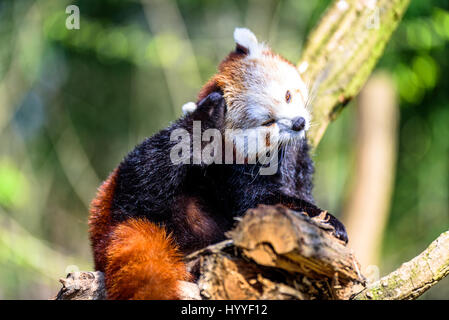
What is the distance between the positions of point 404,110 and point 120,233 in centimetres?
681

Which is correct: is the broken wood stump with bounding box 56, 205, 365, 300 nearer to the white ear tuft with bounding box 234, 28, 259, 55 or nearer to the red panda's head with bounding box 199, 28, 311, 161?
the red panda's head with bounding box 199, 28, 311, 161

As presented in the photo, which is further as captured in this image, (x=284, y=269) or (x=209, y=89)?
(x=209, y=89)

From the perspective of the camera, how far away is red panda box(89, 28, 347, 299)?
2.67m

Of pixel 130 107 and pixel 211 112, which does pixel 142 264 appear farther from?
pixel 130 107

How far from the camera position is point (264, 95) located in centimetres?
276

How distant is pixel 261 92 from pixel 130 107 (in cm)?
661

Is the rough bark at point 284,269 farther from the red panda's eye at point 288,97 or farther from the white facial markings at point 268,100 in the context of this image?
the red panda's eye at point 288,97

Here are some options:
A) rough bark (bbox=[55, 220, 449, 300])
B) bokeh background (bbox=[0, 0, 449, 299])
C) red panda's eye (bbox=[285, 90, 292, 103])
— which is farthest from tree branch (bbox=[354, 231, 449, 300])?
bokeh background (bbox=[0, 0, 449, 299])

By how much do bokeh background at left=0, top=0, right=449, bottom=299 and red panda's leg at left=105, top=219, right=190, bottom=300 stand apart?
13.8ft

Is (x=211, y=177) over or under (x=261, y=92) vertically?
under

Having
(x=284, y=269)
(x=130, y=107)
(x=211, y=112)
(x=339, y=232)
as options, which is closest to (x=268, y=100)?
(x=211, y=112)

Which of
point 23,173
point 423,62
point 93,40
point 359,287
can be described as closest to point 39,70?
point 93,40

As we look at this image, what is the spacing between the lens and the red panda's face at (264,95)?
272 cm
